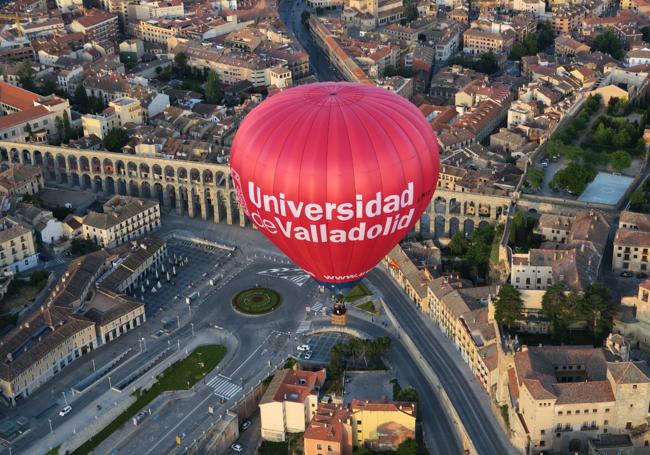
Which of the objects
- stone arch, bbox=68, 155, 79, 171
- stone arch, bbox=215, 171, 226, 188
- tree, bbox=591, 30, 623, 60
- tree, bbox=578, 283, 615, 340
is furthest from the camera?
tree, bbox=591, 30, 623, 60

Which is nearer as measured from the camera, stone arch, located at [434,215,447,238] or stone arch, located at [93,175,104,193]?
stone arch, located at [434,215,447,238]

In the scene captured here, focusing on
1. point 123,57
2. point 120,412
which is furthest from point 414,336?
point 123,57

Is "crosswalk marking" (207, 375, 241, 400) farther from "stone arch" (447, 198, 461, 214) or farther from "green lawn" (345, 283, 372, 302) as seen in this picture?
"stone arch" (447, 198, 461, 214)

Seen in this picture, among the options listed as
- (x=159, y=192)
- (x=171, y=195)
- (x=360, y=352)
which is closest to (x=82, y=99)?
(x=159, y=192)

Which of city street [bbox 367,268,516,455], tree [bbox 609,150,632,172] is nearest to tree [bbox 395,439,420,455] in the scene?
city street [bbox 367,268,516,455]

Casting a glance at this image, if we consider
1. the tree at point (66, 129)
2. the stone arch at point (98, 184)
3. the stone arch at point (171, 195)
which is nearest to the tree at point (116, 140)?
the stone arch at point (98, 184)

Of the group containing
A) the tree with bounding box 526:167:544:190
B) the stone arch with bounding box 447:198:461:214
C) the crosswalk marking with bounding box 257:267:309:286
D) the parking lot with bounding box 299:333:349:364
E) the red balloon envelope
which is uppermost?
the red balloon envelope

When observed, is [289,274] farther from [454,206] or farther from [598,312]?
[598,312]
